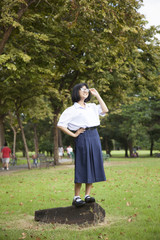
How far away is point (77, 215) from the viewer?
5.88m

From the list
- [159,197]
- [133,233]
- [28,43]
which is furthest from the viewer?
[28,43]

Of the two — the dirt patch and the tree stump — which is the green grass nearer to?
the dirt patch

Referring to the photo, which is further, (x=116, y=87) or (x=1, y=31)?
(x=116, y=87)

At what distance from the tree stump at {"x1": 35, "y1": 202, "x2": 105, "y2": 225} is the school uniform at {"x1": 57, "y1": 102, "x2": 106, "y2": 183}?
0.58m

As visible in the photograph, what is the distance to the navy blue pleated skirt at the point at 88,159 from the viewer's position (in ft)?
18.8

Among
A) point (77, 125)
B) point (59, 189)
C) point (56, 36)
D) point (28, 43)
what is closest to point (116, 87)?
point (56, 36)

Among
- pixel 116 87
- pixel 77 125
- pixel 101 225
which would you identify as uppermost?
pixel 116 87

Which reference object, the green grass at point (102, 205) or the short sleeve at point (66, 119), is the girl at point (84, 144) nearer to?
the short sleeve at point (66, 119)

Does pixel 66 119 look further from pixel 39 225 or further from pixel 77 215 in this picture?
pixel 39 225

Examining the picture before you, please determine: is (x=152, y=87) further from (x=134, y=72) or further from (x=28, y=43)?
(x=28, y=43)

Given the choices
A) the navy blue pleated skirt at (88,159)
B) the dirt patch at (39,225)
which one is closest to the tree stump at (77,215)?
the dirt patch at (39,225)

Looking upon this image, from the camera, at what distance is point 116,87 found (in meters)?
20.0

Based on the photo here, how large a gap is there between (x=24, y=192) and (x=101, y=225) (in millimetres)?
5004

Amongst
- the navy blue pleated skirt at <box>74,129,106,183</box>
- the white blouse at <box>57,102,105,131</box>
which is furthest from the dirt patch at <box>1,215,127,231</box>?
the white blouse at <box>57,102,105,131</box>
